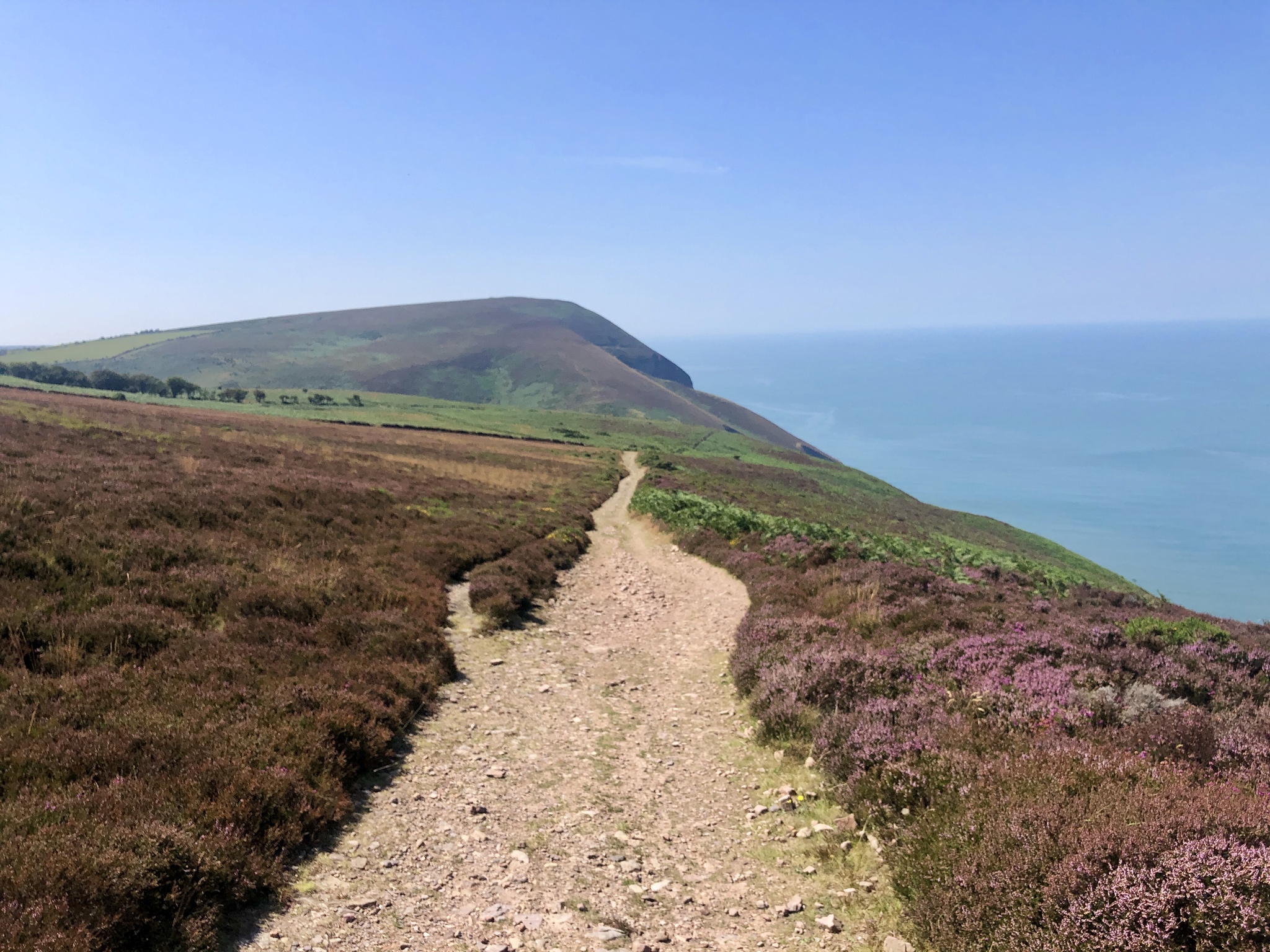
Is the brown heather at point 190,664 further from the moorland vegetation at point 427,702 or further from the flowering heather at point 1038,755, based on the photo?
the flowering heather at point 1038,755

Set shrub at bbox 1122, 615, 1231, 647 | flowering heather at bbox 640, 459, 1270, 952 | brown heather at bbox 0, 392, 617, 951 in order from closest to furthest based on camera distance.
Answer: flowering heather at bbox 640, 459, 1270, 952 → brown heather at bbox 0, 392, 617, 951 → shrub at bbox 1122, 615, 1231, 647

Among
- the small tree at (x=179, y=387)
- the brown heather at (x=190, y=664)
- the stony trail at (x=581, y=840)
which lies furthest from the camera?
the small tree at (x=179, y=387)

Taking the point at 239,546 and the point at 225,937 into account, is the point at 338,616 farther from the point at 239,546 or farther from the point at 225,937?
the point at 225,937

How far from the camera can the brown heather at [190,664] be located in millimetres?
5605

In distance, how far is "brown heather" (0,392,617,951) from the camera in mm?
5605

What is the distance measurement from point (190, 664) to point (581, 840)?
665 cm

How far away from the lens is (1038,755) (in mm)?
7207

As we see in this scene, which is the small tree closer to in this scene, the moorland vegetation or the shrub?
the moorland vegetation

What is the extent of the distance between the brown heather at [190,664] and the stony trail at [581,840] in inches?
28.8

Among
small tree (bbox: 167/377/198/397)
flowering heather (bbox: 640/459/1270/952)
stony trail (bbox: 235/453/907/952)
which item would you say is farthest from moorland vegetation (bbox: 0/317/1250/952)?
small tree (bbox: 167/377/198/397)

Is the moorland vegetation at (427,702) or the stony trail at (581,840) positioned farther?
the stony trail at (581,840)

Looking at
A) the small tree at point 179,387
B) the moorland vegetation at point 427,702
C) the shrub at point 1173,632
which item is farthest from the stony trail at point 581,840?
the small tree at point 179,387

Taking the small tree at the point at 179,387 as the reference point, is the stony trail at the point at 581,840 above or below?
below

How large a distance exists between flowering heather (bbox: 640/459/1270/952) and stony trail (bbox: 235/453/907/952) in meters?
0.81
